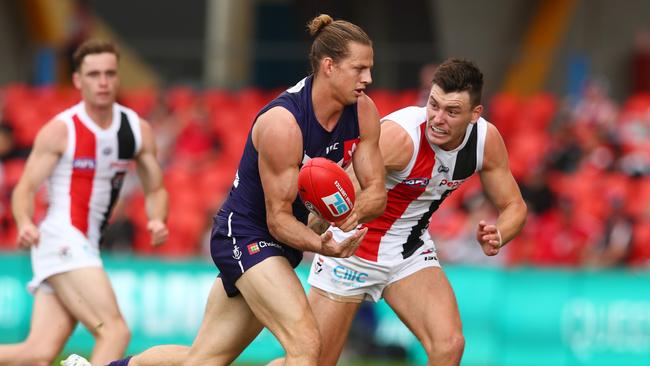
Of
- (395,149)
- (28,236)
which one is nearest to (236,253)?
(395,149)

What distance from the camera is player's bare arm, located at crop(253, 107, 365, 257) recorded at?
6.94 metres

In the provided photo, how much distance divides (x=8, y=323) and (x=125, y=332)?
216 inches

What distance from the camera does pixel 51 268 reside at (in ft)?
28.3

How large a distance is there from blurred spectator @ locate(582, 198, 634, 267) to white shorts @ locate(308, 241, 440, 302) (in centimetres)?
580

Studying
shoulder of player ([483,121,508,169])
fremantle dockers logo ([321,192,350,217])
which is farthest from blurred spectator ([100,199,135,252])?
fremantle dockers logo ([321,192,350,217])

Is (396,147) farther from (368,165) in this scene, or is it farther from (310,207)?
(310,207)

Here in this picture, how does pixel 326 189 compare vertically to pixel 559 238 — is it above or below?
above

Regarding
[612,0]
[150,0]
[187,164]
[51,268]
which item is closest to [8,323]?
[187,164]

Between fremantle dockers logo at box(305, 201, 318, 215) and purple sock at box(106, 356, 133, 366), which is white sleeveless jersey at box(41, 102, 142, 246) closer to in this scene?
purple sock at box(106, 356, 133, 366)

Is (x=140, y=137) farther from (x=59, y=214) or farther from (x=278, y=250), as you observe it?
(x=278, y=250)

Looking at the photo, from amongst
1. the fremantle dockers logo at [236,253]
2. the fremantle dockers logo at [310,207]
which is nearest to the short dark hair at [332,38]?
the fremantle dockers logo at [310,207]

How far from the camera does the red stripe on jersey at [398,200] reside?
7887 mm

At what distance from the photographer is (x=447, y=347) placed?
301 inches

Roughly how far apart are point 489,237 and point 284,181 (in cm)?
138
